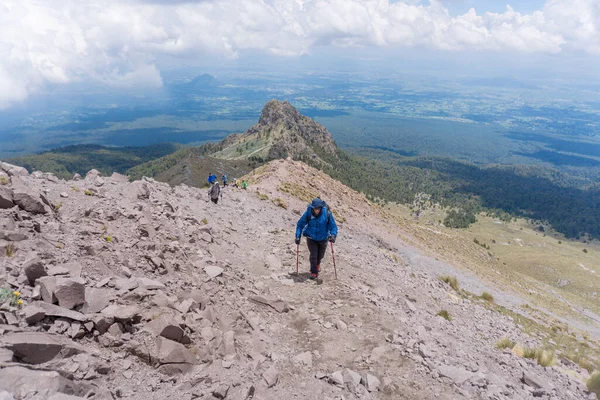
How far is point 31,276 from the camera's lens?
6.45 meters

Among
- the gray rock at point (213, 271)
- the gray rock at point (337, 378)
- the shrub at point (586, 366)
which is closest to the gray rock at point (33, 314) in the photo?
the gray rock at point (213, 271)

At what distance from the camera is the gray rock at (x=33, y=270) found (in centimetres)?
643

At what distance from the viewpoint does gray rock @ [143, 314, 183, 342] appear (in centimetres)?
657

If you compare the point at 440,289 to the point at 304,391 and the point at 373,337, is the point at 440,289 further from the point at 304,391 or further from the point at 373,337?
the point at 304,391

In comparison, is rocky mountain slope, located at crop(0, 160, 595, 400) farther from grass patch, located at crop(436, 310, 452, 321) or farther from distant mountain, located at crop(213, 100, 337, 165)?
distant mountain, located at crop(213, 100, 337, 165)

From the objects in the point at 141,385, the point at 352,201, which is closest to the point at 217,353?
the point at 141,385

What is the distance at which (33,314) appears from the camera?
5590mm

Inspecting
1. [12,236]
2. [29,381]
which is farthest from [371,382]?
[12,236]

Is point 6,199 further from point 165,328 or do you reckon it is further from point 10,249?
point 165,328

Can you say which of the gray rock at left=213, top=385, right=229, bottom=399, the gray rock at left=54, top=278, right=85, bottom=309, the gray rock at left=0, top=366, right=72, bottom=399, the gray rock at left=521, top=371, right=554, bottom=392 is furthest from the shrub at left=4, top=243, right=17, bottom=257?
the gray rock at left=521, top=371, right=554, bottom=392

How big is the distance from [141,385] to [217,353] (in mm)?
1627

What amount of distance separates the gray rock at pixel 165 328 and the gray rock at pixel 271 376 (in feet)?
5.91

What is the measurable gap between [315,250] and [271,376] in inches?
230

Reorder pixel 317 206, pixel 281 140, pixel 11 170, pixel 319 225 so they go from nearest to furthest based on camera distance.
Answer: pixel 11 170 → pixel 317 206 → pixel 319 225 → pixel 281 140
